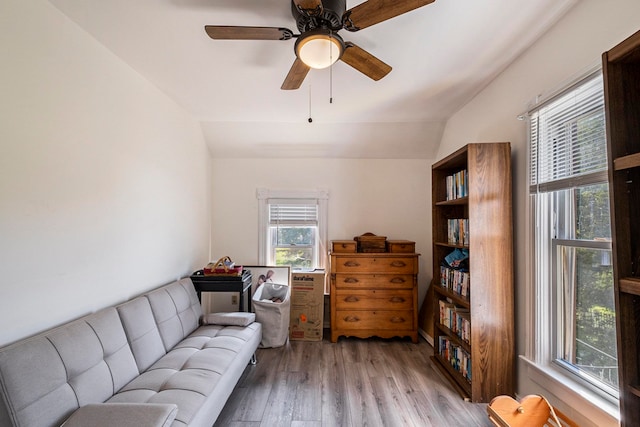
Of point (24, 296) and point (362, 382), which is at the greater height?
point (24, 296)

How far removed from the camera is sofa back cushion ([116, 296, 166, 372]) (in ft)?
6.01

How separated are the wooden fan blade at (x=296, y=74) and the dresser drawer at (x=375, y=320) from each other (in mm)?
2478

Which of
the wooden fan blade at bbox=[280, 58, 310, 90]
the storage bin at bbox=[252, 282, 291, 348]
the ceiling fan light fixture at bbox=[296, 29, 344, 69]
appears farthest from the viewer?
the storage bin at bbox=[252, 282, 291, 348]

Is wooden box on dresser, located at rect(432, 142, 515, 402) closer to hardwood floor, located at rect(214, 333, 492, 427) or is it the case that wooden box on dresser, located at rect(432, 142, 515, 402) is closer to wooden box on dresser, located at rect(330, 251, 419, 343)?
hardwood floor, located at rect(214, 333, 492, 427)

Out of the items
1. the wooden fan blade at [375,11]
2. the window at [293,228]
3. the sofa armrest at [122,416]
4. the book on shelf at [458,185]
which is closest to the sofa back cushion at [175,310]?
the sofa armrest at [122,416]

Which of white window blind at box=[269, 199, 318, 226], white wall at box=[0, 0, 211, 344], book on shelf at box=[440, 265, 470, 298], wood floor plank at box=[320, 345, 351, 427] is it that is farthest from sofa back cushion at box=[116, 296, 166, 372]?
book on shelf at box=[440, 265, 470, 298]

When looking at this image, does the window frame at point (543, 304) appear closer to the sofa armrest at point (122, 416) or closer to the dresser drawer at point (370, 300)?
the dresser drawer at point (370, 300)

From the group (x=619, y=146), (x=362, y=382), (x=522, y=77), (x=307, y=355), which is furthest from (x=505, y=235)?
(x=307, y=355)

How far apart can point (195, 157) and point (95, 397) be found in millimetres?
2502

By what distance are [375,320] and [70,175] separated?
10.0 ft

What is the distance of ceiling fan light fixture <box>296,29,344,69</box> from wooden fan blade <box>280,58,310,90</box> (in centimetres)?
22

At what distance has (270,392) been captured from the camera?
230 cm

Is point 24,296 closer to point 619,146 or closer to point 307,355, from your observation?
point 307,355

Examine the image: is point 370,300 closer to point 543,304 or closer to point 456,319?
point 456,319
